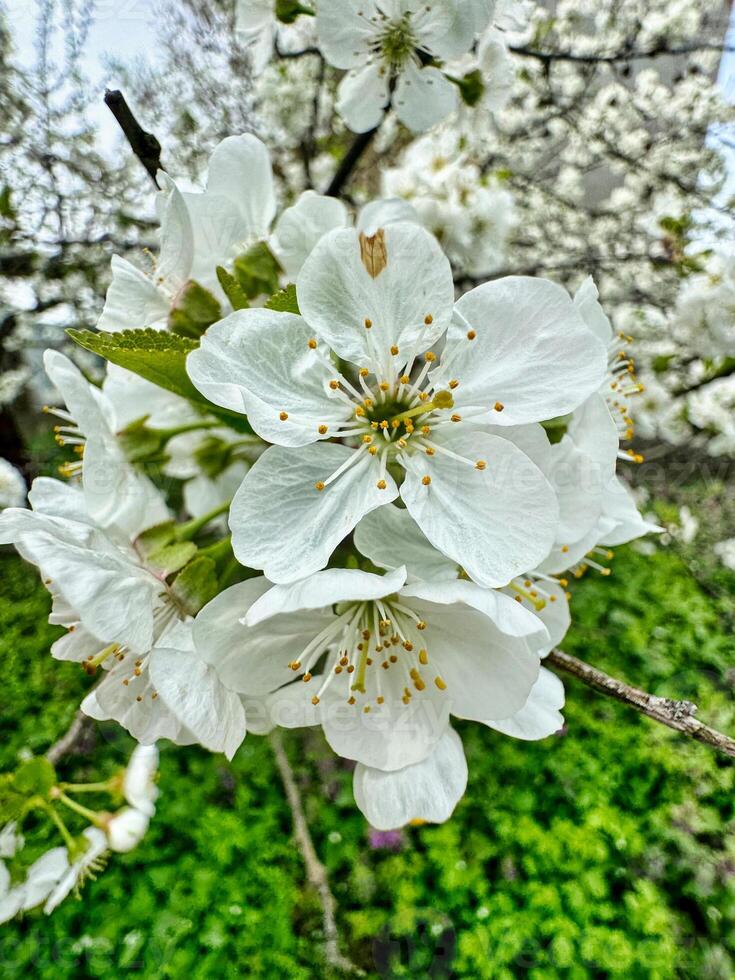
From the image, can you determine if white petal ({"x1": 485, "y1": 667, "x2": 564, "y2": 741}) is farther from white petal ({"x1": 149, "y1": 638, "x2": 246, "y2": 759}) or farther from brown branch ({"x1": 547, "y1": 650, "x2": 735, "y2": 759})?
white petal ({"x1": 149, "y1": 638, "x2": 246, "y2": 759})

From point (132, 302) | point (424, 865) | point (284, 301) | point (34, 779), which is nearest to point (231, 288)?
point (284, 301)

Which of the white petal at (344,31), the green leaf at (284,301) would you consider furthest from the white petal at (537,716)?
the white petal at (344,31)

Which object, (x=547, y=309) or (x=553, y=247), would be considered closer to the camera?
(x=547, y=309)

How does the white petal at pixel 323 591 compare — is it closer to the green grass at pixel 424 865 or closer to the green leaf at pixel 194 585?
the green leaf at pixel 194 585

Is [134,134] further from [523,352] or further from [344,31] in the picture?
[523,352]

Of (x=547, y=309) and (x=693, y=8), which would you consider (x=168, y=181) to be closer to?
(x=547, y=309)

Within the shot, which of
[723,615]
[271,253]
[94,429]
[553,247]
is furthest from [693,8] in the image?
[94,429]

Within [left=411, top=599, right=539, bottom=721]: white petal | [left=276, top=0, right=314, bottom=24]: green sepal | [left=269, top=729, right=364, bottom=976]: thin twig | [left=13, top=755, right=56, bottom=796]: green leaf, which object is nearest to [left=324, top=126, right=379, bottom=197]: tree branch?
[left=276, top=0, right=314, bottom=24]: green sepal
